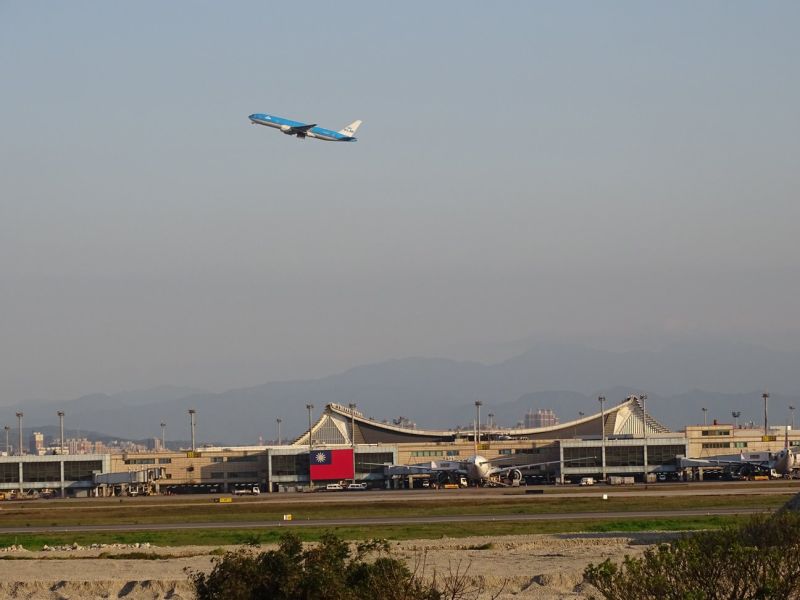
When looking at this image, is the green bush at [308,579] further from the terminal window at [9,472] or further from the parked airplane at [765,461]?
the terminal window at [9,472]

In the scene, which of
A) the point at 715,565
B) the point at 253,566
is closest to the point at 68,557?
the point at 253,566

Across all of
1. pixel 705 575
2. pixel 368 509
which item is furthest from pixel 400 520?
pixel 705 575

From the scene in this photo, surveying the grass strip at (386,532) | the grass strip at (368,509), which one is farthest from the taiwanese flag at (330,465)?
the grass strip at (386,532)

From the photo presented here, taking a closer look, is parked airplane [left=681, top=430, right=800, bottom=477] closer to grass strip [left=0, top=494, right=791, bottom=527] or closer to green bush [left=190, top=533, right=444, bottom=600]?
grass strip [left=0, top=494, right=791, bottom=527]

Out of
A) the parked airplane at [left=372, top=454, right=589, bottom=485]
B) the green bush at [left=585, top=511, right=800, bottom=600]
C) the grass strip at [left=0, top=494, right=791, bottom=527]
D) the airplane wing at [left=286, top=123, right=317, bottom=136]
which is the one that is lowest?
the grass strip at [left=0, top=494, right=791, bottom=527]

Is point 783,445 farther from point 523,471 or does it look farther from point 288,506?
point 288,506

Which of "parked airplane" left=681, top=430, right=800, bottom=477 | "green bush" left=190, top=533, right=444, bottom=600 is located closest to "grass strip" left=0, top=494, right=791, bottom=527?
"parked airplane" left=681, top=430, right=800, bottom=477
